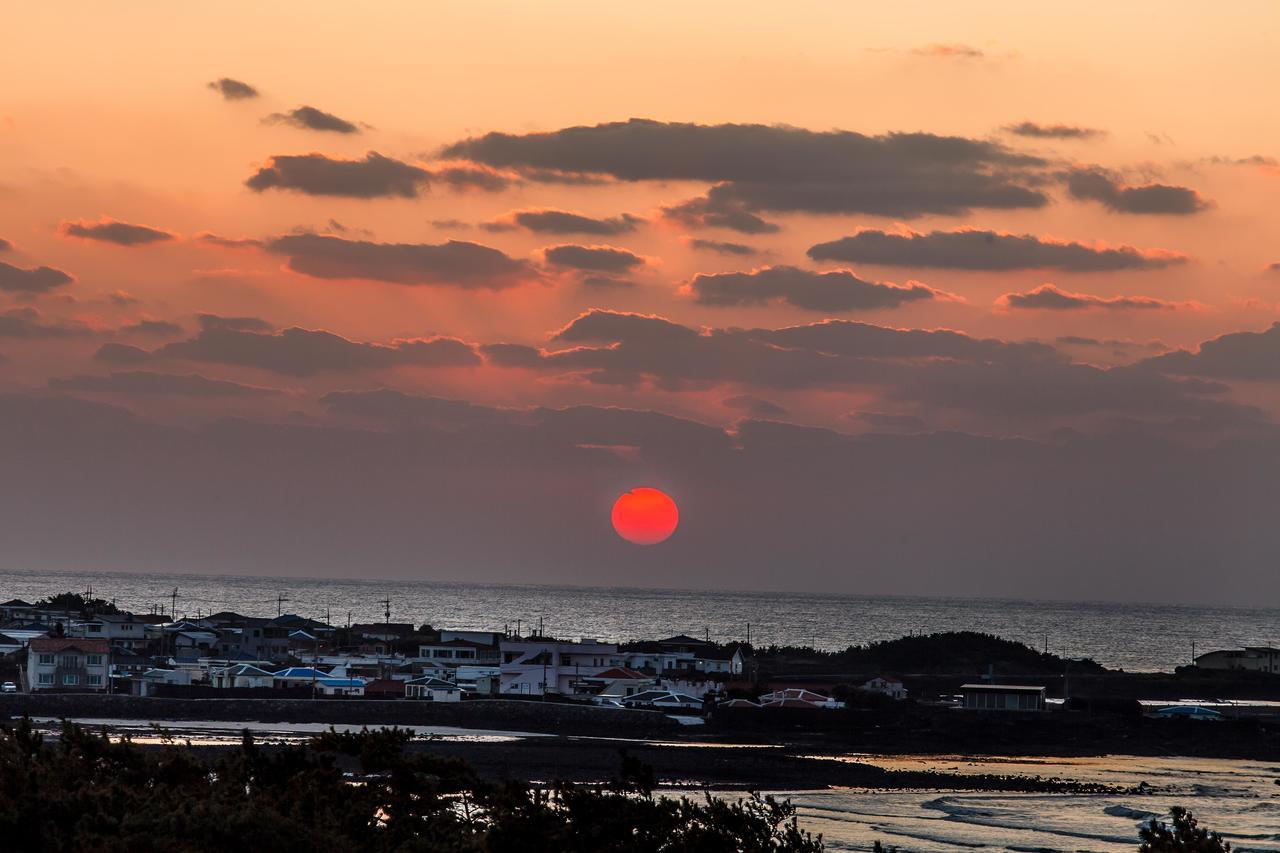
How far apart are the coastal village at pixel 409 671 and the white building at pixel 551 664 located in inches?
3.3

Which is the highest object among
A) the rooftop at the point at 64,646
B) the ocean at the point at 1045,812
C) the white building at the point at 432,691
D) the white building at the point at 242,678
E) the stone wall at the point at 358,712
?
the rooftop at the point at 64,646

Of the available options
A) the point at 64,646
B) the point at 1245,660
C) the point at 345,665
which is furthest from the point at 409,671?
the point at 1245,660

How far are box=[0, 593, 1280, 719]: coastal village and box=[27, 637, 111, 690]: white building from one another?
0.24ft

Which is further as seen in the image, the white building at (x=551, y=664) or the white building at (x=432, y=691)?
the white building at (x=551, y=664)

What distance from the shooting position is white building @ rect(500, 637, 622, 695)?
332ft

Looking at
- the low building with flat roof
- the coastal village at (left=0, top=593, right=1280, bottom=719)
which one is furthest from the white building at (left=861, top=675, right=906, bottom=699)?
the low building with flat roof

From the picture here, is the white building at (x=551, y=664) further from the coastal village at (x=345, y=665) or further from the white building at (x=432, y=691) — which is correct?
the white building at (x=432, y=691)

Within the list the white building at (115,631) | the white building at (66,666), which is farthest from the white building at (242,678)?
the white building at (115,631)

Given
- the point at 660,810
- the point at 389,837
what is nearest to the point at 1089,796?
the point at 660,810

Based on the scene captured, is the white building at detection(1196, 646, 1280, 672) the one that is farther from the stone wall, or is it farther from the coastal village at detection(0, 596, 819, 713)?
the stone wall

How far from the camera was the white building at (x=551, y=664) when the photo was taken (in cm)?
10106

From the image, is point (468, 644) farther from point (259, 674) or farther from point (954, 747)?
point (954, 747)

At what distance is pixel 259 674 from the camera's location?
97125mm

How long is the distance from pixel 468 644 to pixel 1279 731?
195ft
